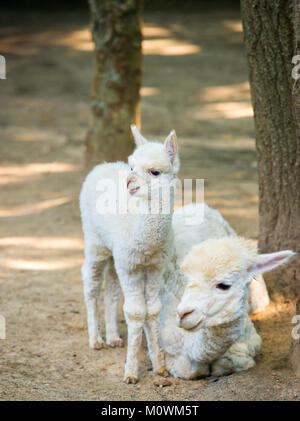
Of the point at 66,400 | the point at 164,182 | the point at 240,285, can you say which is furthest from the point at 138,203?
the point at 66,400

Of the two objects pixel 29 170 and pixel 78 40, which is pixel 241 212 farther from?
pixel 78 40

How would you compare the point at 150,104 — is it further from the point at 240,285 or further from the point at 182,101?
the point at 240,285

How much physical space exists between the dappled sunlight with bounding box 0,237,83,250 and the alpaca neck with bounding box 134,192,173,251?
2967 mm

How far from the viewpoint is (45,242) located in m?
7.20

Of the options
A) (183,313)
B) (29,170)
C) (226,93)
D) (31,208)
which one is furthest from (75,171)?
(183,313)

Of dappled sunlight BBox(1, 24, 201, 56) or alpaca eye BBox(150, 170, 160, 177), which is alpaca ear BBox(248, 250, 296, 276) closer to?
alpaca eye BBox(150, 170, 160, 177)

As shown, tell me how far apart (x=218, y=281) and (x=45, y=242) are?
3828 millimetres

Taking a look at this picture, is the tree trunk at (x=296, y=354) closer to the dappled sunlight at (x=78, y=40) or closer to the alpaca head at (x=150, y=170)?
the alpaca head at (x=150, y=170)

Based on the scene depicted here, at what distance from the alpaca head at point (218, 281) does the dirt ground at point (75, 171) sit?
1.75ft

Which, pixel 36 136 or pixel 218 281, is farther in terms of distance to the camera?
pixel 36 136

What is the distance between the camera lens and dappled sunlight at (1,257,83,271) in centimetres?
647

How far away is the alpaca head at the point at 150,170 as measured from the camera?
3930 millimetres

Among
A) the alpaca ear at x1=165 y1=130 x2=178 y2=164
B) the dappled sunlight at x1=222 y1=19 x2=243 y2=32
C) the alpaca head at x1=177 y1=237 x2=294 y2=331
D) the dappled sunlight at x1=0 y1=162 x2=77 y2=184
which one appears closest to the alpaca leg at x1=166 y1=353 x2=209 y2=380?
the alpaca head at x1=177 y1=237 x2=294 y2=331

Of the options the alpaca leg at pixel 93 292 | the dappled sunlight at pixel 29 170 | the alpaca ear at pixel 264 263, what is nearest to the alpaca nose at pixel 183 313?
the alpaca ear at pixel 264 263
